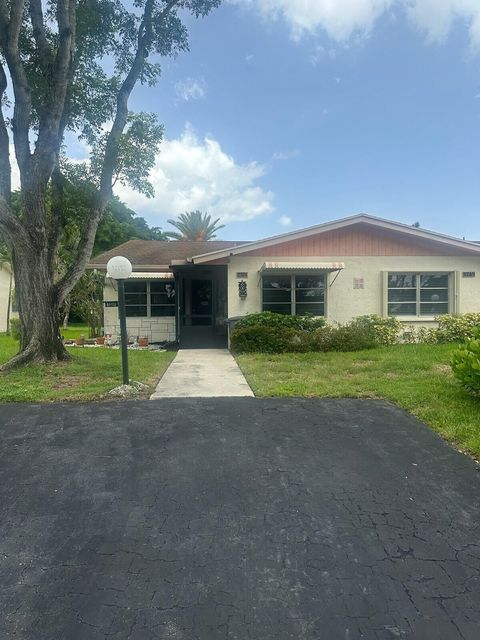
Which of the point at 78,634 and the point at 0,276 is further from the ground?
the point at 0,276

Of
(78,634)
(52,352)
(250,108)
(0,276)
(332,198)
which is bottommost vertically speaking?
(78,634)

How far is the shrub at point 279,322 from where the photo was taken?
11.3 meters

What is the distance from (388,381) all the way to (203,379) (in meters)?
3.32

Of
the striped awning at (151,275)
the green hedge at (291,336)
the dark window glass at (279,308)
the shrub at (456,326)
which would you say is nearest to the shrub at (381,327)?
the green hedge at (291,336)

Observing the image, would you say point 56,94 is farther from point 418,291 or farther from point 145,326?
point 418,291

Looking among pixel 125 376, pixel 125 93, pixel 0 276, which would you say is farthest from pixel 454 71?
pixel 0 276

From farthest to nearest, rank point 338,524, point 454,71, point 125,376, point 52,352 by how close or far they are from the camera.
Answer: point 454,71 < point 52,352 < point 125,376 < point 338,524

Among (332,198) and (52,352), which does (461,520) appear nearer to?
(52,352)

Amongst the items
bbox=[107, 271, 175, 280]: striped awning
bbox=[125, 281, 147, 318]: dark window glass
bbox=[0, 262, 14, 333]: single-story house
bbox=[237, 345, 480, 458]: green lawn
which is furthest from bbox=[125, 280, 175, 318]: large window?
bbox=[0, 262, 14, 333]: single-story house

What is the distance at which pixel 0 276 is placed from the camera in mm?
23484

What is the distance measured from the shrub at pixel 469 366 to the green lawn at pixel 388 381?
260 mm

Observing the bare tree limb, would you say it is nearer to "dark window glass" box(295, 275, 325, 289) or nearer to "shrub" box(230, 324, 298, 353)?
"shrub" box(230, 324, 298, 353)

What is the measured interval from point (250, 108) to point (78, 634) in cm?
1599

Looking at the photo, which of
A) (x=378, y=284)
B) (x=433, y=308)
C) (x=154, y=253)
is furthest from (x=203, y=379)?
(x=154, y=253)
